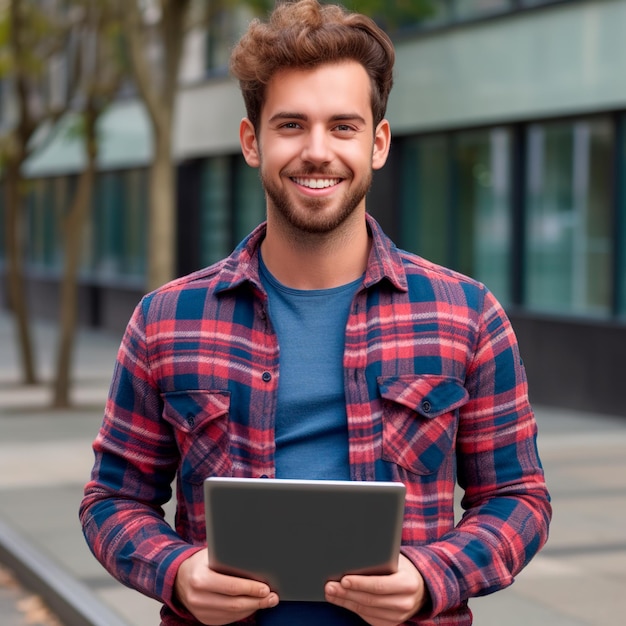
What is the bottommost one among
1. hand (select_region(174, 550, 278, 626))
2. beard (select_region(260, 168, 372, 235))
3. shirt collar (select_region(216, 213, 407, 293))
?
hand (select_region(174, 550, 278, 626))

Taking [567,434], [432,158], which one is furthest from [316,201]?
[432,158]

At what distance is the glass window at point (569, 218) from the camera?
15.2 metres

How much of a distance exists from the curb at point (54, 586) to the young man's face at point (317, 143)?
399cm

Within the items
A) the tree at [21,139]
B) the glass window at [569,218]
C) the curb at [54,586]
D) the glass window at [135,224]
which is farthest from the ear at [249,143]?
the glass window at [135,224]

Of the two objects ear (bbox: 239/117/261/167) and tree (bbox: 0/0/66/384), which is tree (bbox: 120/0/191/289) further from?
ear (bbox: 239/117/261/167)

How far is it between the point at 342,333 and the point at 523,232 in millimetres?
14134

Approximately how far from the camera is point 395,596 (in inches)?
96.5

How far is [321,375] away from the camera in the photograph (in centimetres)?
269

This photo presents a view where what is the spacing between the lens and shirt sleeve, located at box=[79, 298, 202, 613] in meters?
2.74

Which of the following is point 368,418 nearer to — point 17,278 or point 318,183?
point 318,183

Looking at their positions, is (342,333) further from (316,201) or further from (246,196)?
(246,196)

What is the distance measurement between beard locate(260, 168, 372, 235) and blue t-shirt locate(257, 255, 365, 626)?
131 mm

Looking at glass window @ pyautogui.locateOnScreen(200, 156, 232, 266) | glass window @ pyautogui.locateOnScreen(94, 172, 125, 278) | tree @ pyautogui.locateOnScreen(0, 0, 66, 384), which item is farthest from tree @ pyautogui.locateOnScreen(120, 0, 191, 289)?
glass window @ pyautogui.locateOnScreen(94, 172, 125, 278)

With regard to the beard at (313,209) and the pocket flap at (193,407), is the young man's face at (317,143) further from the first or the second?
the pocket flap at (193,407)
